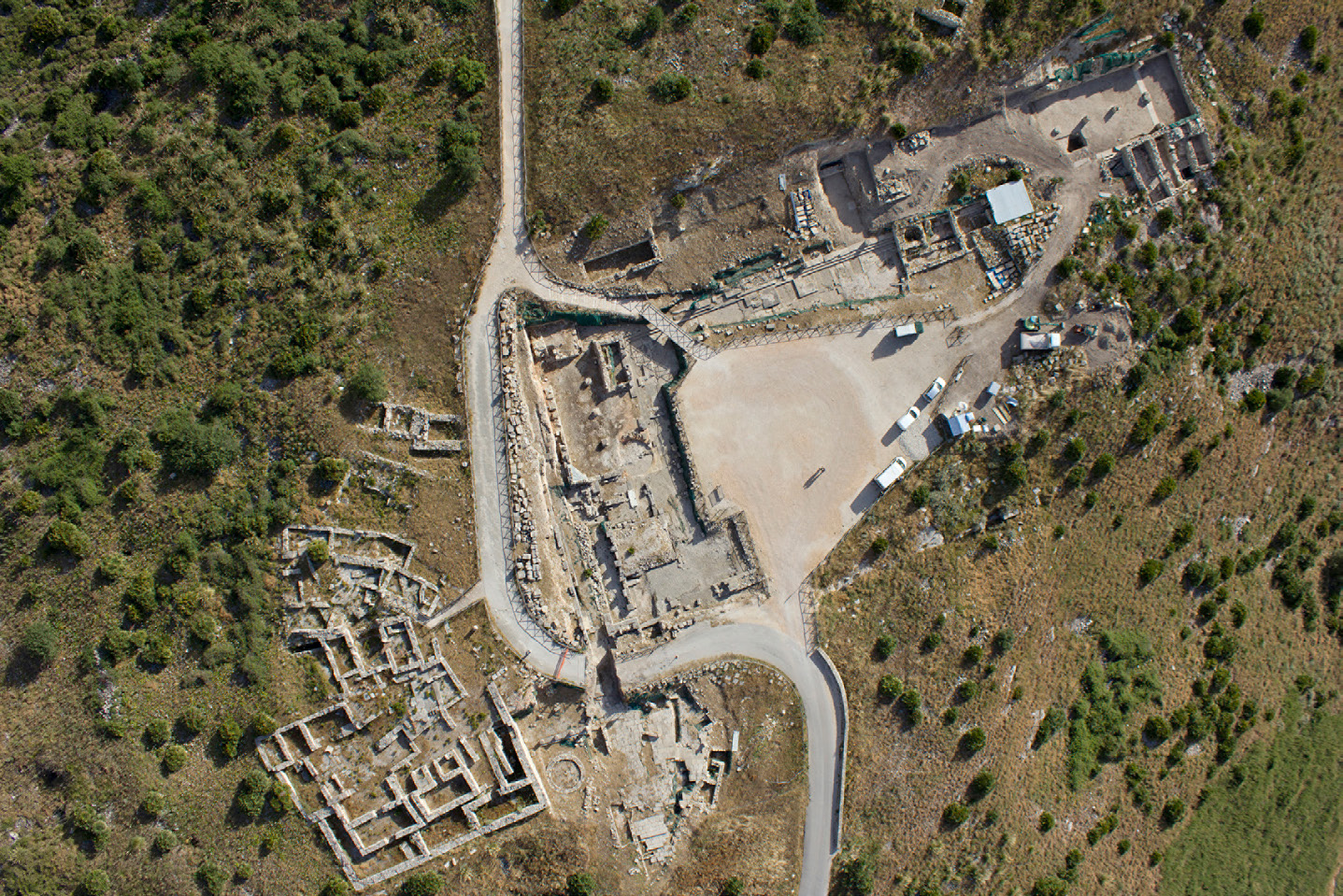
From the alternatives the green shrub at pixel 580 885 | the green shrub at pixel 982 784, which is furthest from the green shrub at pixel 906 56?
the green shrub at pixel 580 885

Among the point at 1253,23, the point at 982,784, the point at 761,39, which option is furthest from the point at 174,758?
the point at 1253,23

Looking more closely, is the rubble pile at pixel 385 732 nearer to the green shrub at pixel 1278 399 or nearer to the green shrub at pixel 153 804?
the green shrub at pixel 153 804

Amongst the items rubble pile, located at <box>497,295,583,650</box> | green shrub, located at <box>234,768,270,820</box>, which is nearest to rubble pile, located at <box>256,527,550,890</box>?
green shrub, located at <box>234,768,270,820</box>

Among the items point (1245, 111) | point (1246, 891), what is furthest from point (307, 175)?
point (1246, 891)

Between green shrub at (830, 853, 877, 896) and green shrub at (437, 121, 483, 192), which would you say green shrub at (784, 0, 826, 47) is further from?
green shrub at (830, 853, 877, 896)

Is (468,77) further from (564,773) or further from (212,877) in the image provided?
(212,877)

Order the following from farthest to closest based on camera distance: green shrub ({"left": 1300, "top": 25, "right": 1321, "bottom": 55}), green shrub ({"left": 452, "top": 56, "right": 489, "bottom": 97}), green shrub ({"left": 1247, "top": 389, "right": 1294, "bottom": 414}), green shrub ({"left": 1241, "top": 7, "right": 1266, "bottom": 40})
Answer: green shrub ({"left": 1300, "top": 25, "right": 1321, "bottom": 55}), green shrub ({"left": 1247, "top": 389, "right": 1294, "bottom": 414}), green shrub ({"left": 1241, "top": 7, "right": 1266, "bottom": 40}), green shrub ({"left": 452, "top": 56, "right": 489, "bottom": 97})
